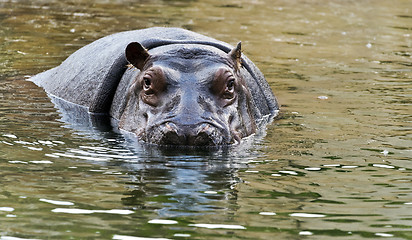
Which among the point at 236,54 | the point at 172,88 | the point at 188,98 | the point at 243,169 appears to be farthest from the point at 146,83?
the point at 243,169

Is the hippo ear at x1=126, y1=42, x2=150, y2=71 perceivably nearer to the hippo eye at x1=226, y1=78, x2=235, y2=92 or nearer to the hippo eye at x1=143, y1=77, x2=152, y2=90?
the hippo eye at x1=143, y1=77, x2=152, y2=90

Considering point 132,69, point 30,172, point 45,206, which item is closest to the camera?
point 45,206

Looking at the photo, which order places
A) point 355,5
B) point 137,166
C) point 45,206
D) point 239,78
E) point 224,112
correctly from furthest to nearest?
point 355,5, point 239,78, point 224,112, point 137,166, point 45,206

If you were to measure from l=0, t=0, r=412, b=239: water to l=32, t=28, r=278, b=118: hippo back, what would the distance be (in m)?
0.33

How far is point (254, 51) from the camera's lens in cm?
1527

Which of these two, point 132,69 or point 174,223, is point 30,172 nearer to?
point 174,223

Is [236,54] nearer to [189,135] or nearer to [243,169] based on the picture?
[189,135]

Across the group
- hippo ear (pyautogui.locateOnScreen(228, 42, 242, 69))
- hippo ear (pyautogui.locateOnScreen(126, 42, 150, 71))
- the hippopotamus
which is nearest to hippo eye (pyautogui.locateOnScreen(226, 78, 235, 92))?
the hippopotamus

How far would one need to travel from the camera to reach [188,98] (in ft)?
25.0

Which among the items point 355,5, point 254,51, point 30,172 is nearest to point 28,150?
point 30,172

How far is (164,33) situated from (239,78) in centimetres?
171

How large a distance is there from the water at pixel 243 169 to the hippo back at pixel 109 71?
13.0 inches

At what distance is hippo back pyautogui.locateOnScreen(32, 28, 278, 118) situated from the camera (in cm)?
960

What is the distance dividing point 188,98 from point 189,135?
1.55 feet
